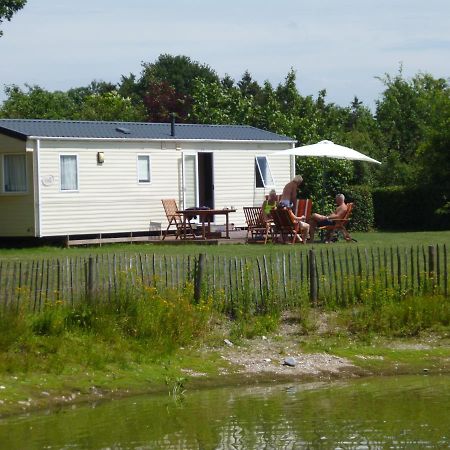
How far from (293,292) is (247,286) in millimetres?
744

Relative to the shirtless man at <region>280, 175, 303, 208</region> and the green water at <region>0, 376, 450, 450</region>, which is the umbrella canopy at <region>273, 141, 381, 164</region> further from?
the green water at <region>0, 376, 450, 450</region>

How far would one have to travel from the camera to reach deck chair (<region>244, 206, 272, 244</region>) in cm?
2595

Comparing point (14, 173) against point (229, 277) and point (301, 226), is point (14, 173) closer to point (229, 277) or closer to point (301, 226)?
point (301, 226)

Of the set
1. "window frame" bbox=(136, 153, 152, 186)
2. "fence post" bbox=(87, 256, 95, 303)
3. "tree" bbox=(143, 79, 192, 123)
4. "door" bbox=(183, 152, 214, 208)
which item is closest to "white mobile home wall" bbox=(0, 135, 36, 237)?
"window frame" bbox=(136, 153, 152, 186)

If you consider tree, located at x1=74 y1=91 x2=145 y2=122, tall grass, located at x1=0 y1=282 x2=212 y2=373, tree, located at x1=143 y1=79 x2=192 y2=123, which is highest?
tree, located at x1=143 y1=79 x2=192 y2=123

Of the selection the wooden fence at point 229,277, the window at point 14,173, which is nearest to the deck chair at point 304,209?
the window at point 14,173

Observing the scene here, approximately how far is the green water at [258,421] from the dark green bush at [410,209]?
62.5 feet

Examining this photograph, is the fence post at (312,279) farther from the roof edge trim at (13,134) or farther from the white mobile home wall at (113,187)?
the roof edge trim at (13,134)

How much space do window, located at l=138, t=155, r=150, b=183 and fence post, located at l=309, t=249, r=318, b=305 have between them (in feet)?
40.8

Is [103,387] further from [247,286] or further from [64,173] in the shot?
[64,173]

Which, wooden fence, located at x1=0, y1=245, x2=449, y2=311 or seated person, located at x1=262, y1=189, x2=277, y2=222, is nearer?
wooden fence, located at x1=0, y1=245, x2=449, y2=311

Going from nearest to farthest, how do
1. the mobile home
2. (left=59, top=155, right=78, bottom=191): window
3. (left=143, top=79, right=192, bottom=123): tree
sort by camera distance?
the mobile home → (left=59, top=155, right=78, bottom=191): window → (left=143, top=79, right=192, bottom=123): tree

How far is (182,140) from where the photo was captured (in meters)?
29.5

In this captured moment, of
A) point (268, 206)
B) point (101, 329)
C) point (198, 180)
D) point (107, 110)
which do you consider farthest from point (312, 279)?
point (107, 110)
